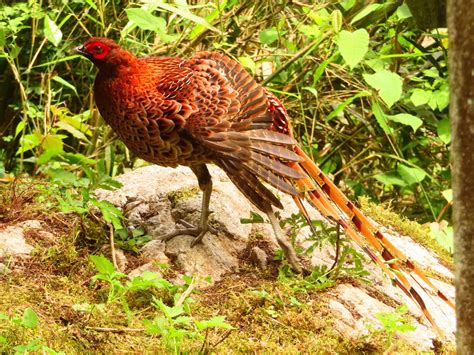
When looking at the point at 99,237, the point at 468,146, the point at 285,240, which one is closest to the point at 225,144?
the point at 285,240

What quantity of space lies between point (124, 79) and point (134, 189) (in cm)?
90

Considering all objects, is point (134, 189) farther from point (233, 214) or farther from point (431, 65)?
point (431, 65)

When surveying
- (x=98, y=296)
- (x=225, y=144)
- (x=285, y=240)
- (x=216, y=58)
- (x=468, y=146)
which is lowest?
(x=98, y=296)

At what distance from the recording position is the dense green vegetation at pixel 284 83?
16.0ft

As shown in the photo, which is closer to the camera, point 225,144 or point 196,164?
point 225,144

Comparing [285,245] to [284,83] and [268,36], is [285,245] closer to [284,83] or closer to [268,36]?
[268,36]

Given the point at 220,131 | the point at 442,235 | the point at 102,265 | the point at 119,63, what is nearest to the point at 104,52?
the point at 119,63

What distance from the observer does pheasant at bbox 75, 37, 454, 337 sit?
3705 millimetres

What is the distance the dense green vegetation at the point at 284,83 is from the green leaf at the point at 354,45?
18 cm

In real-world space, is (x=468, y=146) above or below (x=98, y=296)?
above

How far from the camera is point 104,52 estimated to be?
12.9 ft

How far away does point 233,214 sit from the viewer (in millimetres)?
4398

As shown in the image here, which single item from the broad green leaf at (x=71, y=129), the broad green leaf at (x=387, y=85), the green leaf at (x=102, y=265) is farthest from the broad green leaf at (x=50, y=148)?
the broad green leaf at (x=387, y=85)

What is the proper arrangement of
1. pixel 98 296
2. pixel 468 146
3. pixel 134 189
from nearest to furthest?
pixel 468 146 < pixel 98 296 < pixel 134 189
